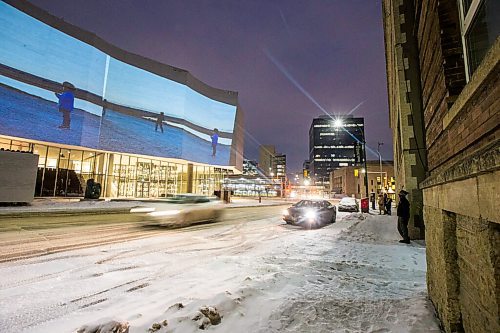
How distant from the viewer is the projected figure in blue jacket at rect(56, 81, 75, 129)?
92.6ft

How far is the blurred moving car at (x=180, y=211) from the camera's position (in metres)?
12.7

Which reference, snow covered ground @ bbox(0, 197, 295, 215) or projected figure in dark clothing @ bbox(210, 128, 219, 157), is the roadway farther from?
projected figure in dark clothing @ bbox(210, 128, 219, 157)

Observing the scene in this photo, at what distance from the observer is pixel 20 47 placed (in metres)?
25.5

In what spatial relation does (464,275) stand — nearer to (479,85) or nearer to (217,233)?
(479,85)

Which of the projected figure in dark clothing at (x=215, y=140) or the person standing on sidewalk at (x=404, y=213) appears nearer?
the person standing on sidewalk at (x=404, y=213)

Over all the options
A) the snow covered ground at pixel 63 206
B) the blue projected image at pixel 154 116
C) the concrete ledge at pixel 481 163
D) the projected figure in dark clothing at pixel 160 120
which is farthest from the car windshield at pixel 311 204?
the projected figure in dark clothing at pixel 160 120

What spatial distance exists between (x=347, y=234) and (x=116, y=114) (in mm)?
31940

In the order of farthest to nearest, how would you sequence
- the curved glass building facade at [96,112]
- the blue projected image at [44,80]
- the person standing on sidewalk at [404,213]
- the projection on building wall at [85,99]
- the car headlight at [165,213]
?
the curved glass building facade at [96,112] → the projection on building wall at [85,99] → the blue projected image at [44,80] → the car headlight at [165,213] → the person standing on sidewalk at [404,213]

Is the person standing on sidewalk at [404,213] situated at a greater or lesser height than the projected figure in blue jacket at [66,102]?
lesser

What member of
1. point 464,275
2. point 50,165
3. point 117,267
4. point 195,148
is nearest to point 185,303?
point 117,267

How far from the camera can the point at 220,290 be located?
4.71 m

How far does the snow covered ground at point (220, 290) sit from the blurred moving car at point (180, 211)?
415 centimetres

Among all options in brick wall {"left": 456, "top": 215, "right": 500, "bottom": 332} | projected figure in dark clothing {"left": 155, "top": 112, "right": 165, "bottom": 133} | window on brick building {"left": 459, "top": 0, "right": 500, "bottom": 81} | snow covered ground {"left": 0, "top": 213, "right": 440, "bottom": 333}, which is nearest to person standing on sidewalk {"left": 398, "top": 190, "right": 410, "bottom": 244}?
snow covered ground {"left": 0, "top": 213, "right": 440, "bottom": 333}

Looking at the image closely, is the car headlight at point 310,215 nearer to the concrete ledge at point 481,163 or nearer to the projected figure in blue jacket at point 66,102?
the concrete ledge at point 481,163
